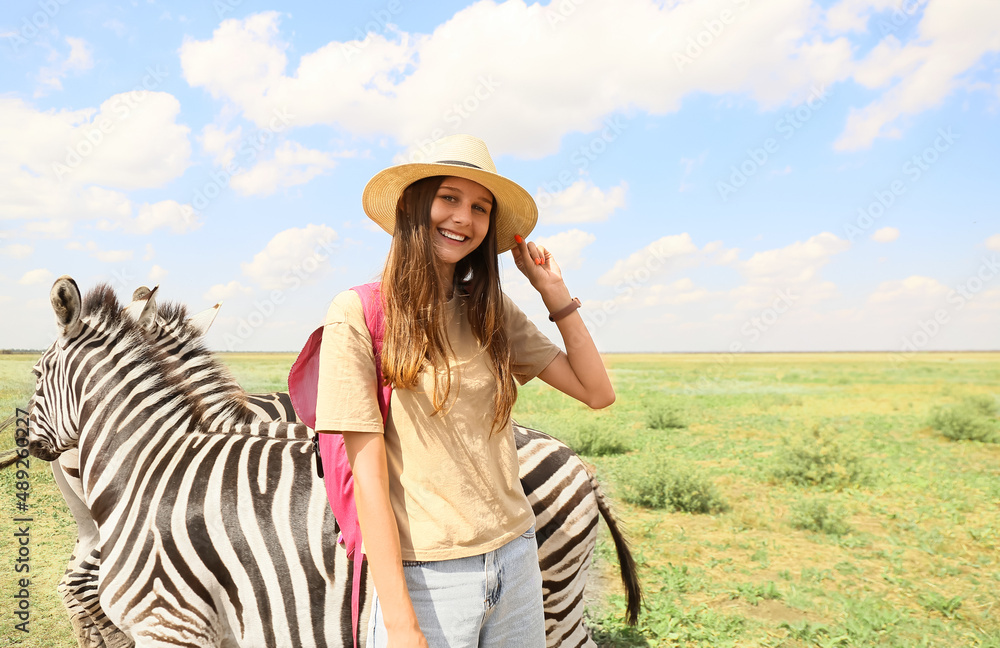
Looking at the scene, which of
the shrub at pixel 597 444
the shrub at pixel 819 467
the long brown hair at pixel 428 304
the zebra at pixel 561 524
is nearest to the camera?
the long brown hair at pixel 428 304

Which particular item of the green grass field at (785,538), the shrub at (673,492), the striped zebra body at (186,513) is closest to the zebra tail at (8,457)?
the green grass field at (785,538)

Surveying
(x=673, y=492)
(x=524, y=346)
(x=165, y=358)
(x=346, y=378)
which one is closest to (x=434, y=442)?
(x=346, y=378)

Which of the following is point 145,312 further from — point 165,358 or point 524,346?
point 524,346

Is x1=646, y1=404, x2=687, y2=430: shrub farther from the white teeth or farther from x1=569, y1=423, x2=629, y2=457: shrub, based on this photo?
the white teeth

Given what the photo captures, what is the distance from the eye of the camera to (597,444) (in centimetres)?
1134

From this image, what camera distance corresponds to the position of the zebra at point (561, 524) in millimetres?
2744

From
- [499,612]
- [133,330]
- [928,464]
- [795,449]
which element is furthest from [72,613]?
[928,464]

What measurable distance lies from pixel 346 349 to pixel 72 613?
404 cm

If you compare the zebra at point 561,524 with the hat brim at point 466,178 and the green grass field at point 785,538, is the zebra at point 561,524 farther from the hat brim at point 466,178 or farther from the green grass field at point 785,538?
the hat brim at point 466,178

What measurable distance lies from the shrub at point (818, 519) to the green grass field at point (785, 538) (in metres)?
0.02

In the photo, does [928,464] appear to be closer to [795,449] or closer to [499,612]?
[795,449]

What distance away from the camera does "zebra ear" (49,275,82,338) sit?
2924mm

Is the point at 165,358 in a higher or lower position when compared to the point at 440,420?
higher

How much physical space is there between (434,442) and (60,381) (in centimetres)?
274
